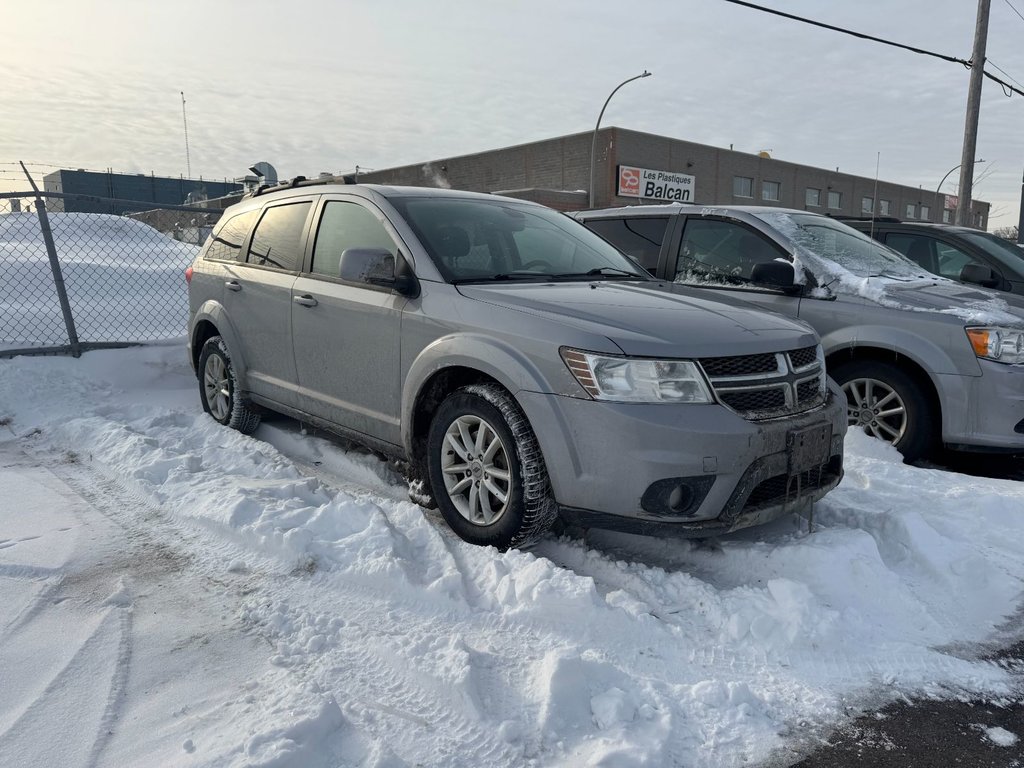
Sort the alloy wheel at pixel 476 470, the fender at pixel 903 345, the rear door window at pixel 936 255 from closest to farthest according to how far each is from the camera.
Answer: the alloy wheel at pixel 476 470
the fender at pixel 903 345
the rear door window at pixel 936 255

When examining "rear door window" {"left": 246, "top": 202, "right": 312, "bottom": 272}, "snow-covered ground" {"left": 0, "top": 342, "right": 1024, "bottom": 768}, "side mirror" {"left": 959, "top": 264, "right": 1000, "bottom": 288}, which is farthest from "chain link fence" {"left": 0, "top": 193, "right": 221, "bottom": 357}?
"side mirror" {"left": 959, "top": 264, "right": 1000, "bottom": 288}

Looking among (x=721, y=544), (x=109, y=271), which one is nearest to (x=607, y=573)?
(x=721, y=544)

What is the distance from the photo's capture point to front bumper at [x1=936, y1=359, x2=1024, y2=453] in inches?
180

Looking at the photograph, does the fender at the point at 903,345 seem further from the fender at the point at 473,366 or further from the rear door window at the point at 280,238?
the rear door window at the point at 280,238

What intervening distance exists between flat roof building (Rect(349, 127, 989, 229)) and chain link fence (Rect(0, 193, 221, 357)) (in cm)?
1921

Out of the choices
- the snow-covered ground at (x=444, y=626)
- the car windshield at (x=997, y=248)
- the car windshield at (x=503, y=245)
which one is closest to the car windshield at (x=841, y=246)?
the car windshield at (x=997, y=248)

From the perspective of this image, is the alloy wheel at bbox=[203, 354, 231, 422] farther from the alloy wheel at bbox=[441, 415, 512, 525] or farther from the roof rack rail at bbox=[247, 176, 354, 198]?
the alloy wheel at bbox=[441, 415, 512, 525]

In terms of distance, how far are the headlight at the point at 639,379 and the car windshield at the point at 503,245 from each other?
3.36 feet

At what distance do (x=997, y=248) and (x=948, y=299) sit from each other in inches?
111

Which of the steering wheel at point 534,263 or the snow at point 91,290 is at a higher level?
the steering wheel at point 534,263

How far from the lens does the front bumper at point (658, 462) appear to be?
9.73ft

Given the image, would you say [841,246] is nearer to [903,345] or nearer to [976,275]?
[903,345]

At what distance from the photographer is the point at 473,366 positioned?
11.3ft

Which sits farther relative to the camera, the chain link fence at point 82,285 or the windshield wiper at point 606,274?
the chain link fence at point 82,285
